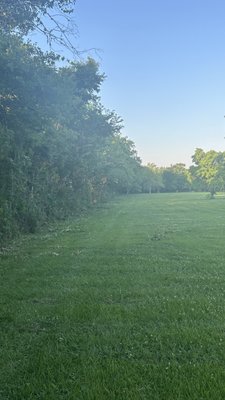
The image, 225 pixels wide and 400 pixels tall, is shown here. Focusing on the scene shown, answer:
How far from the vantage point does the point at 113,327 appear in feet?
15.1

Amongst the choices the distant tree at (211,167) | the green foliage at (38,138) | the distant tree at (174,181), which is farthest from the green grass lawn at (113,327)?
the distant tree at (174,181)

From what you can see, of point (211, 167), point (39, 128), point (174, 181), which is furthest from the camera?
point (174, 181)

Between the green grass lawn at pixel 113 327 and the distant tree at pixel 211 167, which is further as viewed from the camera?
the distant tree at pixel 211 167

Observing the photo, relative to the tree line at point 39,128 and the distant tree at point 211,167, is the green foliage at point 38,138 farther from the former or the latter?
the distant tree at point 211,167

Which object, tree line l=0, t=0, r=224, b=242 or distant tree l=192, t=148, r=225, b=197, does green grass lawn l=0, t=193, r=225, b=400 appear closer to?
tree line l=0, t=0, r=224, b=242

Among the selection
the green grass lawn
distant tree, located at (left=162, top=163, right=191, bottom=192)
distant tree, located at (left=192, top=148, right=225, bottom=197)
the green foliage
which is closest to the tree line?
the green foliage

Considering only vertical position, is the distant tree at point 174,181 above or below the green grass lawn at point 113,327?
above

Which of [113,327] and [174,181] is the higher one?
[174,181]

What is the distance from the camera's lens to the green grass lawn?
10.8ft

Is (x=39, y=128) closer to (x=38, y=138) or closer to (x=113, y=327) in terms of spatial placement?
(x=38, y=138)

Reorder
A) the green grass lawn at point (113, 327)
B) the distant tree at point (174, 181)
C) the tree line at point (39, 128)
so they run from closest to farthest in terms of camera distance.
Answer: the green grass lawn at point (113, 327) → the tree line at point (39, 128) → the distant tree at point (174, 181)

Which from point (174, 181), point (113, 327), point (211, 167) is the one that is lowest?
point (113, 327)

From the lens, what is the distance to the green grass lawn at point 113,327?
3301 millimetres

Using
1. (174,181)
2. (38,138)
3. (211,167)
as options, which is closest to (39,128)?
(38,138)
